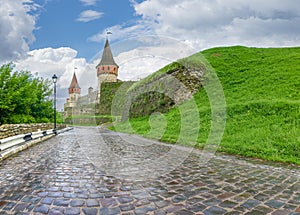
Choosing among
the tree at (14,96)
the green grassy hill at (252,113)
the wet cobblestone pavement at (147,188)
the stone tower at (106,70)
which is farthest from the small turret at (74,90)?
the wet cobblestone pavement at (147,188)

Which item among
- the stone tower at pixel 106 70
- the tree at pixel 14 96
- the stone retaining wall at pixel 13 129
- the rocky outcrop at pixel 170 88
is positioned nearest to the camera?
the stone retaining wall at pixel 13 129

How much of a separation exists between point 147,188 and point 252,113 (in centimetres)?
987

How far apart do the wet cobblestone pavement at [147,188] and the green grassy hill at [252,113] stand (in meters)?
2.51

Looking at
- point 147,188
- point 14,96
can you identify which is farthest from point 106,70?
point 147,188

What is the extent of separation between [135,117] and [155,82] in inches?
186

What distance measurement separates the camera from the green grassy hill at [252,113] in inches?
362

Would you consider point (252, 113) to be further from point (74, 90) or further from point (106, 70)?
point (74, 90)

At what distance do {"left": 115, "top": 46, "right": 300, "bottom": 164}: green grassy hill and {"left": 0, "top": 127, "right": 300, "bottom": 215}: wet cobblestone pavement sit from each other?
2.51 metres

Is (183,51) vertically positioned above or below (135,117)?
above

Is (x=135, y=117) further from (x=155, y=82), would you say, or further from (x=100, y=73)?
(x=100, y=73)

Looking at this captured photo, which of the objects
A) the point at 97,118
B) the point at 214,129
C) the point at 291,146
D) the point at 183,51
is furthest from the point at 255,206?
the point at 97,118

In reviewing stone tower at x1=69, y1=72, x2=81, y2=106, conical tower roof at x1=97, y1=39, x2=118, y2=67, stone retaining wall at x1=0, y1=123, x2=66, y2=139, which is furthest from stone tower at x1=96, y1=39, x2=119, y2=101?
stone retaining wall at x1=0, y1=123, x2=66, y2=139

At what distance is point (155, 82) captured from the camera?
1155 inches

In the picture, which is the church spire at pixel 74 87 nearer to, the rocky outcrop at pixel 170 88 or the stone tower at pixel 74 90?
the stone tower at pixel 74 90
